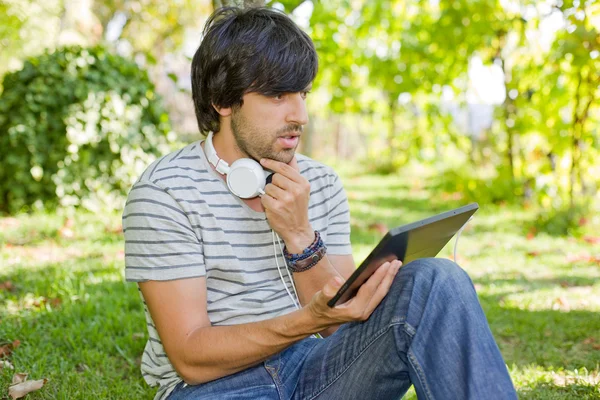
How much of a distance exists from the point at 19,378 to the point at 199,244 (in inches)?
44.5

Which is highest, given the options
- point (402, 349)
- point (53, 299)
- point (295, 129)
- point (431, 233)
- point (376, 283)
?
point (295, 129)

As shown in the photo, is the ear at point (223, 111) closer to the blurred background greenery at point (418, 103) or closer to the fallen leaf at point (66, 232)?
the blurred background greenery at point (418, 103)

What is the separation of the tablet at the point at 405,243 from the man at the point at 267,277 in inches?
1.5

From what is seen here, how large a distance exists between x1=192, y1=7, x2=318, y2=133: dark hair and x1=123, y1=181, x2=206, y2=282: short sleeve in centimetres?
47

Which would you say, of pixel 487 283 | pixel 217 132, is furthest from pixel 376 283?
pixel 487 283

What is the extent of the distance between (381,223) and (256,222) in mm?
5122

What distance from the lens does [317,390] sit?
6.28ft

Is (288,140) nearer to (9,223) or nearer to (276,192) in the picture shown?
(276,192)

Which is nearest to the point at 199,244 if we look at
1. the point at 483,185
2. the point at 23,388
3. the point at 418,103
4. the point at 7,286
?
the point at 23,388

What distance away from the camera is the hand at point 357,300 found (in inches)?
65.8

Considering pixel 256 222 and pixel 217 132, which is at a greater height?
pixel 217 132

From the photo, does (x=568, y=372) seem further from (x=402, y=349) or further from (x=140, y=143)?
(x=140, y=143)

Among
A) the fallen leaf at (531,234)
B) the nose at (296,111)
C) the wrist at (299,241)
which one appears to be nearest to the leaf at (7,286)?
the wrist at (299,241)

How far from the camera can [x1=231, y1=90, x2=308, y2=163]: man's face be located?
212cm
